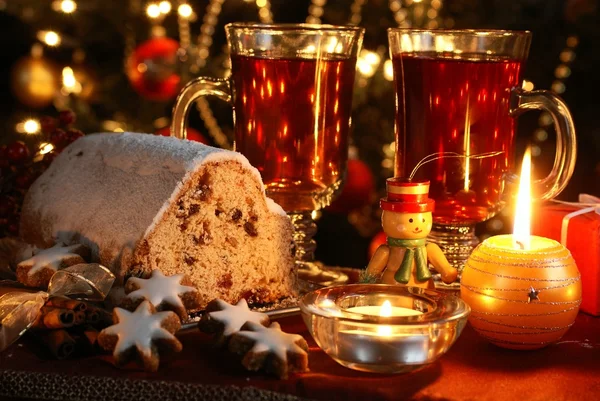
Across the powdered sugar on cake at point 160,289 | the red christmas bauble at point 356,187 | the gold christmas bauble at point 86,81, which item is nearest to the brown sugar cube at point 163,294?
the powdered sugar on cake at point 160,289

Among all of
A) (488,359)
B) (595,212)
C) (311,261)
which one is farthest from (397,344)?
(311,261)

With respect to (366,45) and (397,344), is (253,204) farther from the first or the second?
(366,45)

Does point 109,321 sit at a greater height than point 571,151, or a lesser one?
lesser

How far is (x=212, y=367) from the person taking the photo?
3.83 feet

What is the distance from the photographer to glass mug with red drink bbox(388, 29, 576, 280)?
153cm

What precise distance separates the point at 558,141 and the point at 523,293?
0.40 m

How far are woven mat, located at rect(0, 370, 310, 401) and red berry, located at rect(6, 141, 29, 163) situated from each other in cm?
66

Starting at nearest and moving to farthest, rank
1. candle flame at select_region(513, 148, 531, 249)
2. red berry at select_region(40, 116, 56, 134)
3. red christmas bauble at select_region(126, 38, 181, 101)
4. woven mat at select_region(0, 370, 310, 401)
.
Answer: woven mat at select_region(0, 370, 310, 401), candle flame at select_region(513, 148, 531, 249), red berry at select_region(40, 116, 56, 134), red christmas bauble at select_region(126, 38, 181, 101)

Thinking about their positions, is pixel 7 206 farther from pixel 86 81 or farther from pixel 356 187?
pixel 86 81

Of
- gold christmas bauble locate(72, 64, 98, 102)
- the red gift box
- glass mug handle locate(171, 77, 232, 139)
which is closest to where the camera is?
the red gift box

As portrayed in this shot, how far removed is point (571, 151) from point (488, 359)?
0.45 metres

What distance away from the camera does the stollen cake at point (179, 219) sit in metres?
1.33

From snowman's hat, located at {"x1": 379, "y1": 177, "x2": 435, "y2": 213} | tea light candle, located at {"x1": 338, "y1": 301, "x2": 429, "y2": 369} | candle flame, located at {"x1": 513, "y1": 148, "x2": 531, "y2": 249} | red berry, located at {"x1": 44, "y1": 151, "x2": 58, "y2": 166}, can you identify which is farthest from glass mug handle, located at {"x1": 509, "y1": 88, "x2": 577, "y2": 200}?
red berry, located at {"x1": 44, "y1": 151, "x2": 58, "y2": 166}

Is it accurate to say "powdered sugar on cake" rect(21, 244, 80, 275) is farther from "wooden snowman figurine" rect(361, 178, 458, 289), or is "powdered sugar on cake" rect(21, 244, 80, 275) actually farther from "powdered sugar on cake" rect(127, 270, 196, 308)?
"wooden snowman figurine" rect(361, 178, 458, 289)
